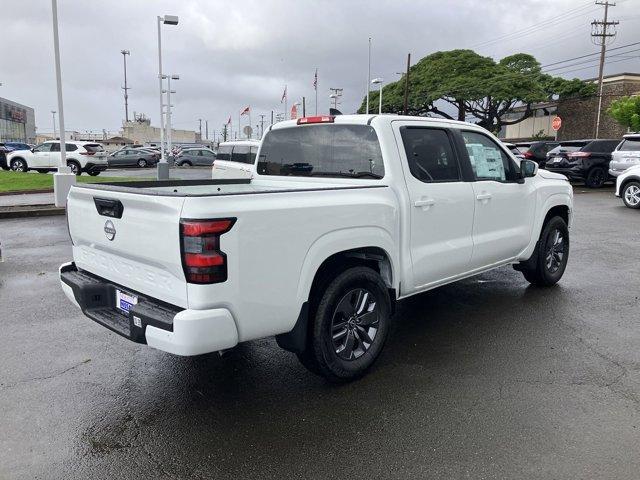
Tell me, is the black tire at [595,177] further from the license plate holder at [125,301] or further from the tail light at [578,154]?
the license plate holder at [125,301]

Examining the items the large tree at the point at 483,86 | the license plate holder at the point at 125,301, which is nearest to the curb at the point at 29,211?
the license plate holder at the point at 125,301

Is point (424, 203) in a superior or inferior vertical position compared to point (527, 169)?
inferior

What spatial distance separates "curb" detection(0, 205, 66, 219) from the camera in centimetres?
1184

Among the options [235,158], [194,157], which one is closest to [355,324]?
[235,158]

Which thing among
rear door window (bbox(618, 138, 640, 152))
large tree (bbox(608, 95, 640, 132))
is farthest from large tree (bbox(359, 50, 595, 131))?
rear door window (bbox(618, 138, 640, 152))

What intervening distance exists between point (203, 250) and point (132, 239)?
2.17ft

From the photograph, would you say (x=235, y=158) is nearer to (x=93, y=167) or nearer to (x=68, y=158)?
(x=93, y=167)

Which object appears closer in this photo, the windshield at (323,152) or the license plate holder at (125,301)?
the license plate holder at (125,301)

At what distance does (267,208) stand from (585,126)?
5102 cm

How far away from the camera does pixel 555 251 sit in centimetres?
634

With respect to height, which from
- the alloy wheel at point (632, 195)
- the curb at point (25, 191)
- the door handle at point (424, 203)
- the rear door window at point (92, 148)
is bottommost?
the curb at point (25, 191)

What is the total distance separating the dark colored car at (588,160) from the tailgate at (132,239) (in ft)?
64.9

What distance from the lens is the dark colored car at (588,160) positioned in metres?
19.7

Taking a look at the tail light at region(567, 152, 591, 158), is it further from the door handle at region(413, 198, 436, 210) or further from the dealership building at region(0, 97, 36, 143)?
the dealership building at region(0, 97, 36, 143)
